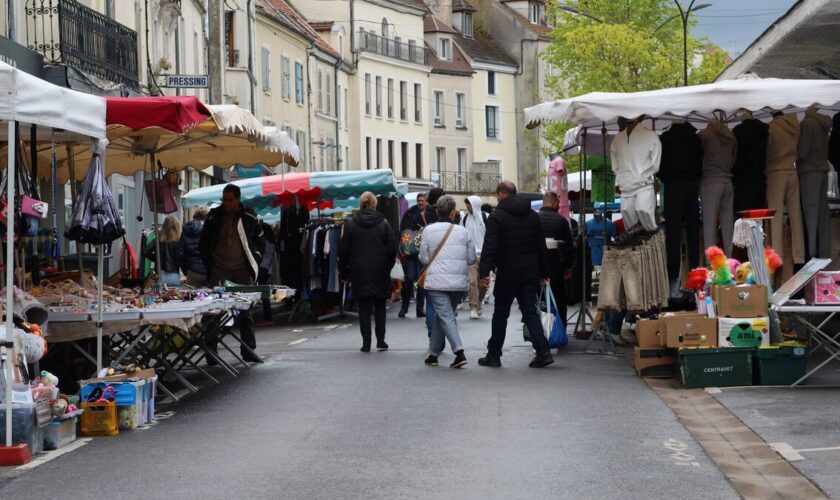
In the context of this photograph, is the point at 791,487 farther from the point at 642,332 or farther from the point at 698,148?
the point at 698,148

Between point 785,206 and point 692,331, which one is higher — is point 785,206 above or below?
above

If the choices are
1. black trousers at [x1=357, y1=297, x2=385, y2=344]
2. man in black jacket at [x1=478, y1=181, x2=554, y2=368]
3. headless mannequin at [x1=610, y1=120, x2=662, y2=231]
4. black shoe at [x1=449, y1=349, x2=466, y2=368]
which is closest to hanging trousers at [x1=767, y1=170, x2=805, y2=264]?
headless mannequin at [x1=610, y1=120, x2=662, y2=231]

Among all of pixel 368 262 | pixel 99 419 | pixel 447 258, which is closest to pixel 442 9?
pixel 368 262

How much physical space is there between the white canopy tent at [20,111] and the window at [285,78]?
50.2 metres

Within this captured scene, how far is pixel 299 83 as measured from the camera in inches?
2581

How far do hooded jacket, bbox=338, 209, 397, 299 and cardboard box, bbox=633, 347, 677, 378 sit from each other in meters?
4.16

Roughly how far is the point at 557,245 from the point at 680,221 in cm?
222

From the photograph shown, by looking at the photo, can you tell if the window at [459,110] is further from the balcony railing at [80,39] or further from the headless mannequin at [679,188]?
the headless mannequin at [679,188]

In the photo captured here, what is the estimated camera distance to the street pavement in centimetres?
915

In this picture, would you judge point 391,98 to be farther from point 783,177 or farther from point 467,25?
point 783,177

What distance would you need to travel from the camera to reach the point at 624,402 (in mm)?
13219

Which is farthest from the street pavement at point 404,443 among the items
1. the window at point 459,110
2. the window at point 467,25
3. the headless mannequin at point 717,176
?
the window at point 467,25

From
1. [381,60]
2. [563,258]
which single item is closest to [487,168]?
[381,60]

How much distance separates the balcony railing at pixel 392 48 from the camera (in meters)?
80.5
